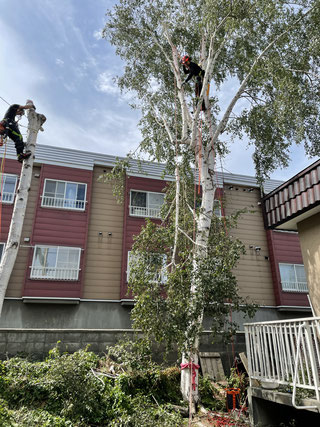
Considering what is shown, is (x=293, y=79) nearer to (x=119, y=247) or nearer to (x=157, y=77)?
(x=157, y=77)

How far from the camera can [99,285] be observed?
14.3 meters

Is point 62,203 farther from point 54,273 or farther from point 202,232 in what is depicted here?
point 202,232

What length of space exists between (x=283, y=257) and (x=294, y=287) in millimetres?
1692

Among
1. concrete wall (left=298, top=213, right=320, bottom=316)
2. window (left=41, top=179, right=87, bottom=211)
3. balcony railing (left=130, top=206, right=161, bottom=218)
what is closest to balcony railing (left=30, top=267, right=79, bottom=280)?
window (left=41, top=179, right=87, bottom=211)

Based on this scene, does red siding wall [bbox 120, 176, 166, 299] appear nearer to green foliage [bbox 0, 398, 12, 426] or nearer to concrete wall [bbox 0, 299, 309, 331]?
concrete wall [bbox 0, 299, 309, 331]

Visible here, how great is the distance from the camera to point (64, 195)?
50.6ft

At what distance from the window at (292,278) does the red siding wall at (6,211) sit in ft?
46.0

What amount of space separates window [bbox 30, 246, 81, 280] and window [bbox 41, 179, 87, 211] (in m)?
2.17

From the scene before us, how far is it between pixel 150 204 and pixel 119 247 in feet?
9.64

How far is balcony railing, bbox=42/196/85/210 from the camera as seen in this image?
1500cm

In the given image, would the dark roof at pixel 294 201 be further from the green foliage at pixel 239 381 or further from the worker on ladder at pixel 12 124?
the worker on ladder at pixel 12 124

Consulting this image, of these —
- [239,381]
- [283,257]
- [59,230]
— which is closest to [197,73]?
[239,381]

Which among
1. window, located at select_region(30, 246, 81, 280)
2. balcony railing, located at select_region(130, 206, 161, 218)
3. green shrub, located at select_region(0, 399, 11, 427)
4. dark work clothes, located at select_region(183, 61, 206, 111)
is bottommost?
green shrub, located at select_region(0, 399, 11, 427)

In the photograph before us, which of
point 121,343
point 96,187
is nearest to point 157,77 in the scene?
point 96,187
